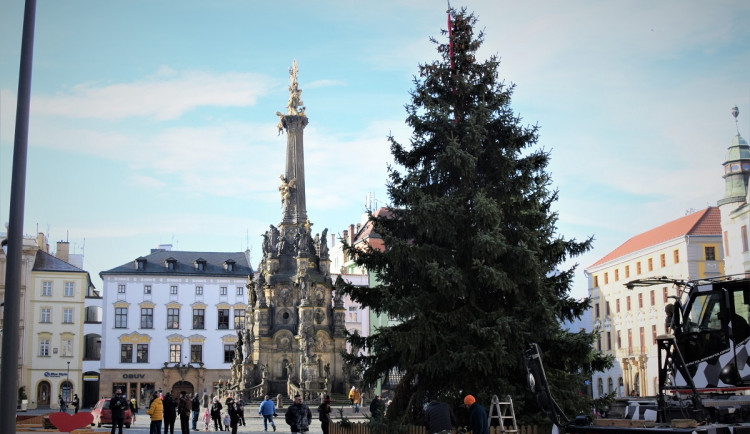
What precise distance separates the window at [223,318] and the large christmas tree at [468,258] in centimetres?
5510

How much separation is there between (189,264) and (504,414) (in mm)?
61902

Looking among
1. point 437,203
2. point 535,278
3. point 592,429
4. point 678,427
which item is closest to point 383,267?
point 437,203

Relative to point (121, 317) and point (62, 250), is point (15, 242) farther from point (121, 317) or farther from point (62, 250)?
point (62, 250)

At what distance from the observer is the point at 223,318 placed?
7469 centimetres

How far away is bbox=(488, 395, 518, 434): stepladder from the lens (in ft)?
54.3

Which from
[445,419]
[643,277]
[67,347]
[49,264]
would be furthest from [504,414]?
[49,264]

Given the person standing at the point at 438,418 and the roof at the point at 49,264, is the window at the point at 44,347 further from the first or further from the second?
the person standing at the point at 438,418

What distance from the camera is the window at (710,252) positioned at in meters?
58.5

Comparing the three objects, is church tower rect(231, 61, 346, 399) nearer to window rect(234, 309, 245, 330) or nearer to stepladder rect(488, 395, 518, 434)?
stepladder rect(488, 395, 518, 434)

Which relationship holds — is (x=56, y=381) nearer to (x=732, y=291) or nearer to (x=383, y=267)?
(x=383, y=267)

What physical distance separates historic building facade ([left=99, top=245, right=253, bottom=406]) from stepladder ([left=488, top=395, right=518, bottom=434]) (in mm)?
54773

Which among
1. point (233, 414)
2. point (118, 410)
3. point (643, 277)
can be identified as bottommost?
point (233, 414)

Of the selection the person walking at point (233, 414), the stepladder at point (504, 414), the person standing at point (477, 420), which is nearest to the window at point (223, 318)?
the person walking at point (233, 414)

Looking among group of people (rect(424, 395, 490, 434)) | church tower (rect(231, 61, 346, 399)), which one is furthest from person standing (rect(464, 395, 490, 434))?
church tower (rect(231, 61, 346, 399))
